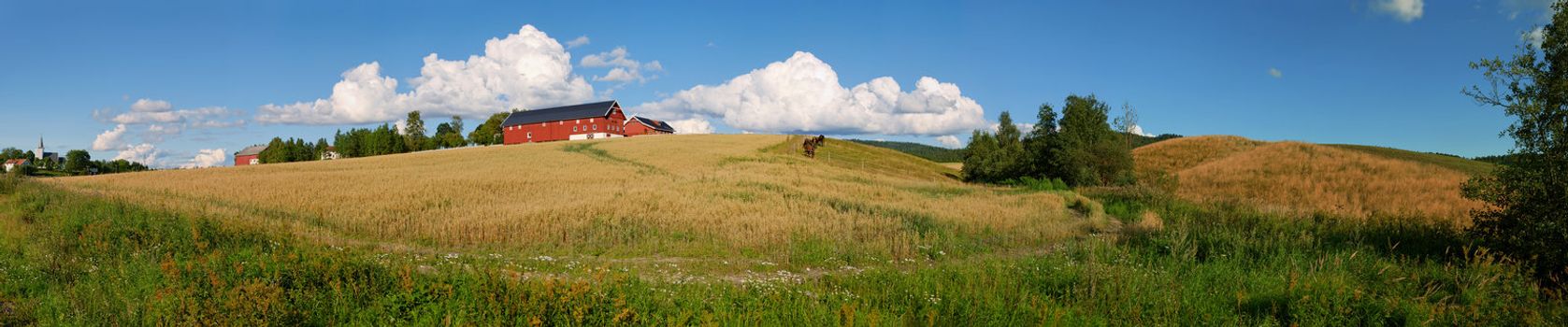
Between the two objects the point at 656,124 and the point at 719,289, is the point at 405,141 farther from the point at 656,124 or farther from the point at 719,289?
the point at 719,289

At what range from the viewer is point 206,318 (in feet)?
20.7

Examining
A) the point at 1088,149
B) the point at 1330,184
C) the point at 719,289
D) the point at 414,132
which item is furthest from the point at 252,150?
the point at 1330,184

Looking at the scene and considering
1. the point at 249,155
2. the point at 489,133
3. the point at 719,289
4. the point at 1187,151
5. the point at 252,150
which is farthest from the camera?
the point at 252,150

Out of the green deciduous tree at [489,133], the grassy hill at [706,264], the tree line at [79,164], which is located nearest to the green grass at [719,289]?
the grassy hill at [706,264]

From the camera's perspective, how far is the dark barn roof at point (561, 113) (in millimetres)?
95562

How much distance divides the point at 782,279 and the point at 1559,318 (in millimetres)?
9155

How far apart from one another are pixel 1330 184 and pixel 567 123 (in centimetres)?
8970

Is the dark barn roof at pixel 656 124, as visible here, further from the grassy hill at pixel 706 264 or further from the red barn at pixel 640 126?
the grassy hill at pixel 706 264

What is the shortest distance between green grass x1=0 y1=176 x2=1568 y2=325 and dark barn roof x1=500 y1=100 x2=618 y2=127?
85.6 metres

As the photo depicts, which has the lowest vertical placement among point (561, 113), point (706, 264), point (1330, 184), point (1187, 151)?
point (706, 264)

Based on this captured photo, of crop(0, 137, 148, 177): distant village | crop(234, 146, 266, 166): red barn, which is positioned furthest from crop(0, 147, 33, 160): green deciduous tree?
crop(234, 146, 266, 166): red barn

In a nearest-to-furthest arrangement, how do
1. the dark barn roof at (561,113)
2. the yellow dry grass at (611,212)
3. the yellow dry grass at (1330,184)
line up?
the yellow dry grass at (611,212) → the yellow dry grass at (1330,184) → the dark barn roof at (561,113)

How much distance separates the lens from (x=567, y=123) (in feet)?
315

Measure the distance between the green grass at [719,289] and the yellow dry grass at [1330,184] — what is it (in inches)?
335
